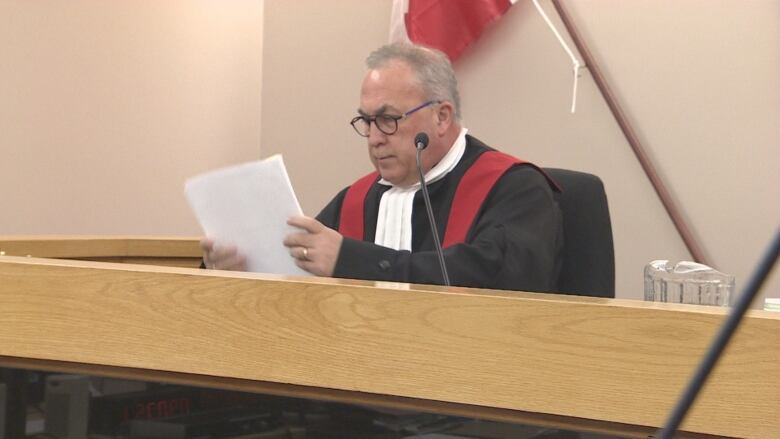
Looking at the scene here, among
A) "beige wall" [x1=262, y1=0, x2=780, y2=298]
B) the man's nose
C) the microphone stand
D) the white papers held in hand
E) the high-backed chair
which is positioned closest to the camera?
the microphone stand

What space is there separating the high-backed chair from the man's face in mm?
412

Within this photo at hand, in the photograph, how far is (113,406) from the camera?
1443mm

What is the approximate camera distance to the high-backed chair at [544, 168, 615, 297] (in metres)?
2.58

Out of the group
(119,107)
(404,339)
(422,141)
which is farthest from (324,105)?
(404,339)

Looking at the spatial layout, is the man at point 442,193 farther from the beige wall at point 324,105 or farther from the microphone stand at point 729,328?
the microphone stand at point 729,328

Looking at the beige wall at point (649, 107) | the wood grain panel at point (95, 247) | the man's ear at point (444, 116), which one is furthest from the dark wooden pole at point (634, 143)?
the wood grain panel at point (95, 247)

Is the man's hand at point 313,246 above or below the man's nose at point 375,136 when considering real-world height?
below

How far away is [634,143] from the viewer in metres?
3.78

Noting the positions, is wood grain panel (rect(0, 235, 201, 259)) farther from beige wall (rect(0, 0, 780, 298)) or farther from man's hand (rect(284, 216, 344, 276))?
beige wall (rect(0, 0, 780, 298))

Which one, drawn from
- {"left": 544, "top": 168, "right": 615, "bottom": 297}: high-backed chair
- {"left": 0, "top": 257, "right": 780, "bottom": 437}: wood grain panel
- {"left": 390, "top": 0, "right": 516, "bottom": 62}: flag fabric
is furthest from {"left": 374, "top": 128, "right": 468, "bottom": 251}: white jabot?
{"left": 0, "top": 257, "right": 780, "bottom": 437}: wood grain panel

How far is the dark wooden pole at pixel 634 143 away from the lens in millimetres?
3693

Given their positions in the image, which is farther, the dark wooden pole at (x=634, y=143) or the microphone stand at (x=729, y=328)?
the dark wooden pole at (x=634, y=143)

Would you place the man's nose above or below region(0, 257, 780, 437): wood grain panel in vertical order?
above

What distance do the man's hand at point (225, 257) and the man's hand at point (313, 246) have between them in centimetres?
10
